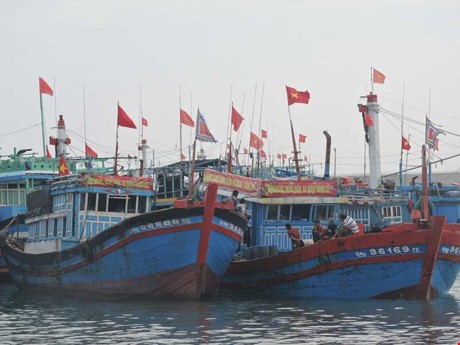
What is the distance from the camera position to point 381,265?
1069 inches

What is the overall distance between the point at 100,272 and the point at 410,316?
10.1 m

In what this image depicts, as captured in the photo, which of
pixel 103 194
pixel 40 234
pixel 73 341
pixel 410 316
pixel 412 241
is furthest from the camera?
pixel 40 234

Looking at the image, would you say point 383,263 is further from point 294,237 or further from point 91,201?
point 91,201

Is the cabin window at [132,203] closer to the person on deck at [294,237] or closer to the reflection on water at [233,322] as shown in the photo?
the reflection on water at [233,322]

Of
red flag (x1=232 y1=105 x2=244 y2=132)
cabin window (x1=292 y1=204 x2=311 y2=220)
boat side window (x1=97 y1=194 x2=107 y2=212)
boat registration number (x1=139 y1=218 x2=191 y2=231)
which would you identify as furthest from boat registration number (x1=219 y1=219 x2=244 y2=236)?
red flag (x1=232 y1=105 x2=244 y2=132)

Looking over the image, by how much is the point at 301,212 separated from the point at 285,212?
56 centimetres

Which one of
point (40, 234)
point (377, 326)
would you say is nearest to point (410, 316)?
point (377, 326)

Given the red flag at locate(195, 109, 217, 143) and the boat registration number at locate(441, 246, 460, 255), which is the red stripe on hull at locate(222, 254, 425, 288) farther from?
the red flag at locate(195, 109, 217, 143)

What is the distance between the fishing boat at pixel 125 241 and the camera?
88.5ft

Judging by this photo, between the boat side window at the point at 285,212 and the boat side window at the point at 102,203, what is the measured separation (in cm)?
603

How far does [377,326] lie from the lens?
69.9 feet

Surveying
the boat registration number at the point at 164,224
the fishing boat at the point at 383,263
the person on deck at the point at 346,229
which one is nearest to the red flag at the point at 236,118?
the fishing boat at the point at 383,263

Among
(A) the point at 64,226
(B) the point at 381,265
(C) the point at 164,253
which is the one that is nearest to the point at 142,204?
(A) the point at 64,226

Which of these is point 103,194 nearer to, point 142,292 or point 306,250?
point 142,292
